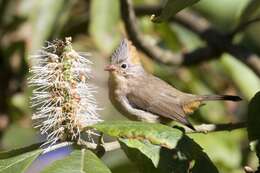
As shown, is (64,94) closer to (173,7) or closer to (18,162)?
(18,162)

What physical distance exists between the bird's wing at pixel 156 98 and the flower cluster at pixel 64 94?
1.35 meters

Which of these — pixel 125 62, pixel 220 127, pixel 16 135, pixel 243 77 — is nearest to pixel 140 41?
pixel 125 62

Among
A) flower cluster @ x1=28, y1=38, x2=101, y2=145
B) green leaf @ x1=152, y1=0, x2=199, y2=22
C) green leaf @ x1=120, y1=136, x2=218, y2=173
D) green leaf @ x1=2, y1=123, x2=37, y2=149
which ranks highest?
green leaf @ x1=152, y1=0, x2=199, y2=22

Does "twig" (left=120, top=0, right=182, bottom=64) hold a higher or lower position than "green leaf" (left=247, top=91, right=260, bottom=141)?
higher

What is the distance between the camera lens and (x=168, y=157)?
2131mm

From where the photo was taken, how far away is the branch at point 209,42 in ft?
11.8

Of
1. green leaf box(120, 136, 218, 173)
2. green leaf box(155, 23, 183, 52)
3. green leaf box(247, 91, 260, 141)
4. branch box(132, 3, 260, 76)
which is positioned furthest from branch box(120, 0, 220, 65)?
green leaf box(120, 136, 218, 173)

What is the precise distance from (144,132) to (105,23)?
1.77 m

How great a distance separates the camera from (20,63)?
4547mm

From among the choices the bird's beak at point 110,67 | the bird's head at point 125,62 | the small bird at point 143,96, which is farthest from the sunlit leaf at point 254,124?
the bird's beak at point 110,67

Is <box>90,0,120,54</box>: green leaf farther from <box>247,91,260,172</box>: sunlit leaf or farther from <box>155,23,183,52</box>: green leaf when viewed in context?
<box>247,91,260,172</box>: sunlit leaf

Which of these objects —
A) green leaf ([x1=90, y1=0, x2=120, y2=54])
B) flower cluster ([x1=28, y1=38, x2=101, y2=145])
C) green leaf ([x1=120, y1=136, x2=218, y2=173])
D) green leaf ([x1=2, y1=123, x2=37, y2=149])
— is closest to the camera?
green leaf ([x1=120, y1=136, x2=218, y2=173])

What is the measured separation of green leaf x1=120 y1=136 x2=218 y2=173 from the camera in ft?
6.89

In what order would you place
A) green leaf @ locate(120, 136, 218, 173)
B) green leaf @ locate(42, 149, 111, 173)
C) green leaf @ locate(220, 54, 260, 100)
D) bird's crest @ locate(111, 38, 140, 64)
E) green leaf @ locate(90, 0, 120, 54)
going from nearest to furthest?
green leaf @ locate(42, 149, 111, 173) < green leaf @ locate(120, 136, 218, 173) < bird's crest @ locate(111, 38, 140, 64) < green leaf @ locate(90, 0, 120, 54) < green leaf @ locate(220, 54, 260, 100)
